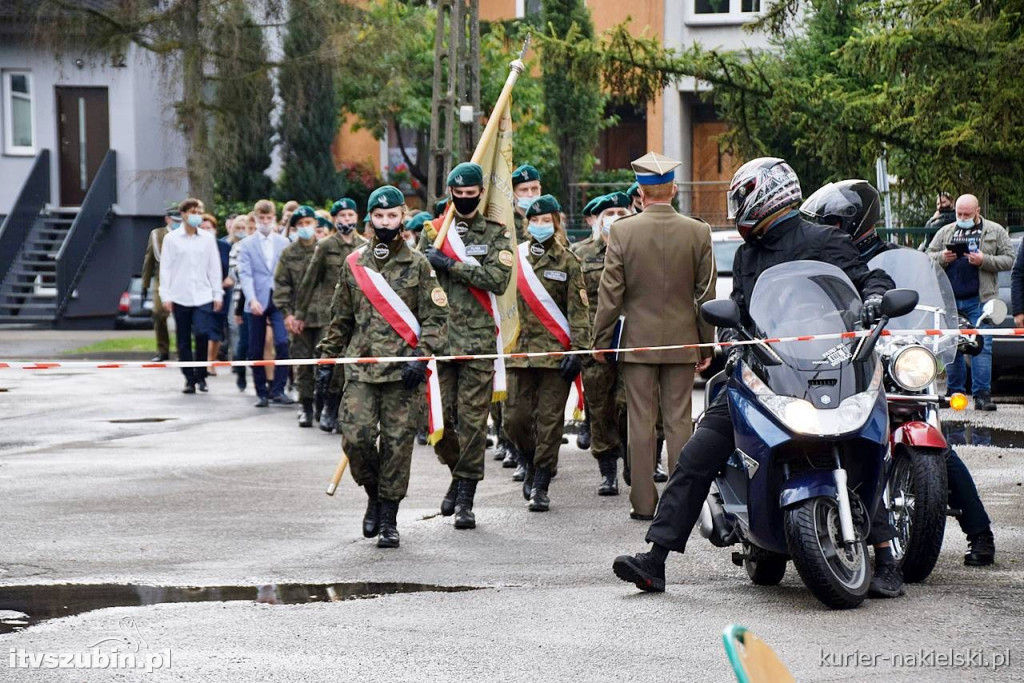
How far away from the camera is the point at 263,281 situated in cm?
1636

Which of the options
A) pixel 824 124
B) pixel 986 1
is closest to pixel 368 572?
pixel 986 1

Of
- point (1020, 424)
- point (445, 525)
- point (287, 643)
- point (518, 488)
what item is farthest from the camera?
point (1020, 424)

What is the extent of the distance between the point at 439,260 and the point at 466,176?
52 centimetres

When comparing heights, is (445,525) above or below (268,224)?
below

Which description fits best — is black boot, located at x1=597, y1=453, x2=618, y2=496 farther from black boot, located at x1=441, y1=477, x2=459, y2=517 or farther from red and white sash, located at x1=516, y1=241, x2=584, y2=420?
black boot, located at x1=441, y1=477, x2=459, y2=517

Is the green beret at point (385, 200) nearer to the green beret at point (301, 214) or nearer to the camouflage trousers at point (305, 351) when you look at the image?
the camouflage trousers at point (305, 351)

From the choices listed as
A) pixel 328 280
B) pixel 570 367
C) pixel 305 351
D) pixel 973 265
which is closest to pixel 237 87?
pixel 305 351

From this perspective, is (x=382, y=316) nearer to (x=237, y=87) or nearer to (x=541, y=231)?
(x=541, y=231)

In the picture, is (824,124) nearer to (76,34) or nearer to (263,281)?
(263,281)

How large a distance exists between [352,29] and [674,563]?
22.4 metres

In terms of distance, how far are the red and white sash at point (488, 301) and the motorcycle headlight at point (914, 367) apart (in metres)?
2.92

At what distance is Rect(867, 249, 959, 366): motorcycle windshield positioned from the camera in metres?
7.70

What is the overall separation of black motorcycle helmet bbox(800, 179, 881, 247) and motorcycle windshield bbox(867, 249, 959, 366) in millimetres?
174

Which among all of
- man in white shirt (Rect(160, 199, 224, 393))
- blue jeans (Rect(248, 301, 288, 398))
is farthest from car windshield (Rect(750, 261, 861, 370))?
man in white shirt (Rect(160, 199, 224, 393))
